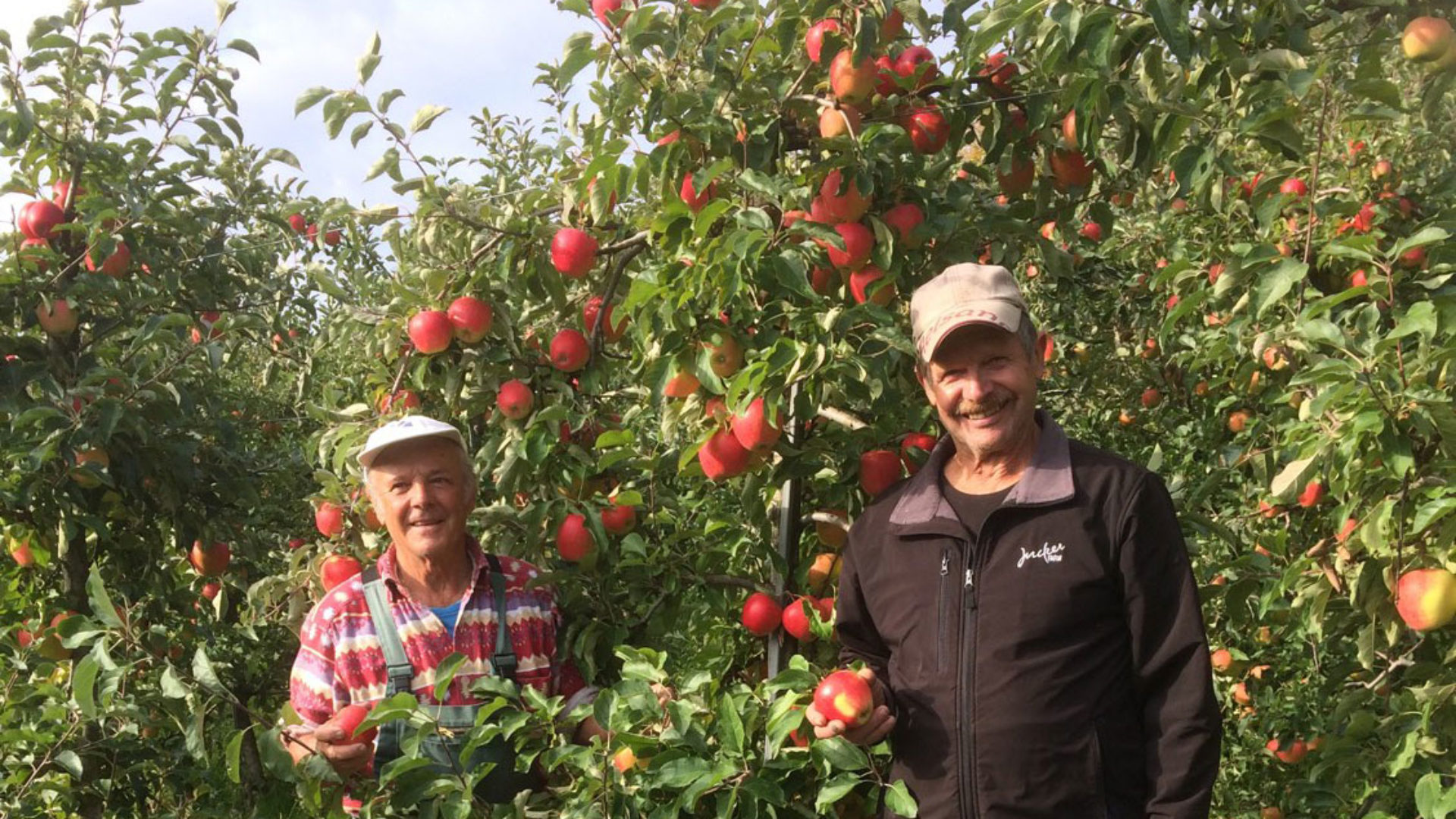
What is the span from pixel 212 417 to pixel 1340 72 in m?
3.58

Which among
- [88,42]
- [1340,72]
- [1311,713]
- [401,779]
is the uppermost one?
[88,42]

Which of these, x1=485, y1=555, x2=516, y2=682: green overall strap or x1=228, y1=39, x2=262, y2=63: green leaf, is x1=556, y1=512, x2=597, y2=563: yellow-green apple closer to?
x1=485, y1=555, x2=516, y2=682: green overall strap

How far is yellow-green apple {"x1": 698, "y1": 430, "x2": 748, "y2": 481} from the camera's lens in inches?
93.4

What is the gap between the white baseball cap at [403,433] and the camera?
92.6 inches

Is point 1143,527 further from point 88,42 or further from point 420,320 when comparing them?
point 88,42

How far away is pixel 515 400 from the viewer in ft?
8.89

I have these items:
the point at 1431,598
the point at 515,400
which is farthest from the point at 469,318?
the point at 1431,598

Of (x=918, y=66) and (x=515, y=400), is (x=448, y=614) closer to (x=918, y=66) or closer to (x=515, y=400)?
(x=515, y=400)

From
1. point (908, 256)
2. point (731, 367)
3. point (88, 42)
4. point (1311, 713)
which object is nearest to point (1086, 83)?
point (908, 256)

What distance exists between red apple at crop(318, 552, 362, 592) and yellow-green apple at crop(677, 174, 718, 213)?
3.85ft

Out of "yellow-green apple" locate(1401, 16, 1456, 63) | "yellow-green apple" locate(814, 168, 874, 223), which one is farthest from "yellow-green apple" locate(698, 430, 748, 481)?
"yellow-green apple" locate(1401, 16, 1456, 63)

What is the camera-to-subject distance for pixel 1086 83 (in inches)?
86.4

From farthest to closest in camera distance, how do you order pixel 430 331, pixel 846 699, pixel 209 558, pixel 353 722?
pixel 209 558, pixel 430 331, pixel 353 722, pixel 846 699

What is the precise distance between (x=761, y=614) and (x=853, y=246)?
2.72 feet
